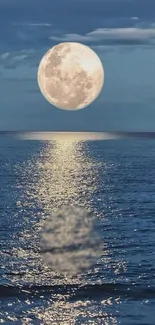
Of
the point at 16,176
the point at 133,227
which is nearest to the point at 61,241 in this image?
the point at 133,227

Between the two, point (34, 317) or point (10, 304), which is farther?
point (10, 304)

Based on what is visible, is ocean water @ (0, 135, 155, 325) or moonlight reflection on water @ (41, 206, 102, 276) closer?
ocean water @ (0, 135, 155, 325)

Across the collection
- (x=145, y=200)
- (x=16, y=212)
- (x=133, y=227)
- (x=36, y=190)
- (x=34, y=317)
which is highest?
(x=36, y=190)

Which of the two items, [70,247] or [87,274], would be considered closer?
[87,274]

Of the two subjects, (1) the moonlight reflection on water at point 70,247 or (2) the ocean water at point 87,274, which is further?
(1) the moonlight reflection on water at point 70,247

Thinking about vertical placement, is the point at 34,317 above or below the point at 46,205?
below

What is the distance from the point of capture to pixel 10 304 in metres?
41.9

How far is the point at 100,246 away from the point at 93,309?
23.3 m

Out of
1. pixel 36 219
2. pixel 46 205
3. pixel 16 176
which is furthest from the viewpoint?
pixel 16 176

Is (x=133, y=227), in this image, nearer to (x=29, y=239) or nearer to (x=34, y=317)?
(x=29, y=239)

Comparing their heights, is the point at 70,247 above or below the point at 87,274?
above

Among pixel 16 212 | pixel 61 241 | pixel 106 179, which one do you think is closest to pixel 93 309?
pixel 61 241

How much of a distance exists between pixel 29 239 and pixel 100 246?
8.93 meters

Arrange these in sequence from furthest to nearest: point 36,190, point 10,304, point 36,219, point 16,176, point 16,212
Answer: point 16,176
point 36,190
point 16,212
point 36,219
point 10,304
